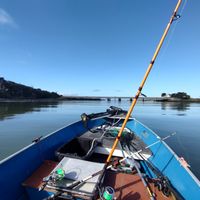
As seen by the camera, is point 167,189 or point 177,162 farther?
point 177,162

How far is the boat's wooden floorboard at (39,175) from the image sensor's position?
2.66 m

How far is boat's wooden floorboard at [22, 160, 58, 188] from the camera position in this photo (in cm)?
266

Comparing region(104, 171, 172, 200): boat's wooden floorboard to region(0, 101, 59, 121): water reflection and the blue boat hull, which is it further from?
region(0, 101, 59, 121): water reflection

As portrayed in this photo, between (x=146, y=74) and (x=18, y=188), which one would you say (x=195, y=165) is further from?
(x=18, y=188)

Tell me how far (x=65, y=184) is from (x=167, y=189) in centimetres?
179

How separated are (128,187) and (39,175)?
173 cm

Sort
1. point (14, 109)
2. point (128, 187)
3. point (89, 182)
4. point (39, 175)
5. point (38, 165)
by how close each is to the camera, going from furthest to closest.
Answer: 1. point (14, 109)
2. point (38, 165)
3. point (39, 175)
4. point (128, 187)
5. point (89, 182)

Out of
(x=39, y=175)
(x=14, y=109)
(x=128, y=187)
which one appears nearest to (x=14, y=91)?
(x=14, y=109)

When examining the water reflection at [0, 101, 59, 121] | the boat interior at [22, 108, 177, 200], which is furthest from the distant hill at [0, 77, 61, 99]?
the boat interior at [22, 108, 177, 200]

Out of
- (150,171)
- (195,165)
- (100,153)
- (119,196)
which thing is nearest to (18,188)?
(119,196)

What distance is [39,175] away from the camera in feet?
9.64

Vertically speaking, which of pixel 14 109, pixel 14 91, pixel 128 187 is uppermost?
pixel 14 91

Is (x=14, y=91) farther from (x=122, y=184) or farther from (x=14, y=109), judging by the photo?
(x=122, y=184)

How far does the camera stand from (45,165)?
3.32 metres
